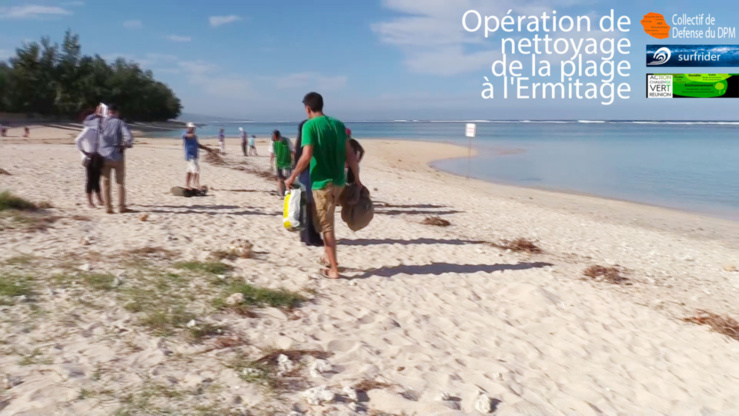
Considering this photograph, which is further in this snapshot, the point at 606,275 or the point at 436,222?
the point at 436,222

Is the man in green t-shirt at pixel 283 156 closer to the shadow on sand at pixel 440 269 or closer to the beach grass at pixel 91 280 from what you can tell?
the shadow on sand at pixel 440 269

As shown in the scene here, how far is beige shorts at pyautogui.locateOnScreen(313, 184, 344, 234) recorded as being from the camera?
18.9 ft

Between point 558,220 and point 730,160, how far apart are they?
2654cm

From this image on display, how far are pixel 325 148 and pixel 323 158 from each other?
0.33ft

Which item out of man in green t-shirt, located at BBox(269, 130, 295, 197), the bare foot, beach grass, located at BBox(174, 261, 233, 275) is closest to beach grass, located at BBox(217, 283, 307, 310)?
beach grass, located at BBox(174, 261, 233, 275)

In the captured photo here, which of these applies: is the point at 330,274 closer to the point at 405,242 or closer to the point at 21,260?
the point at 405,242

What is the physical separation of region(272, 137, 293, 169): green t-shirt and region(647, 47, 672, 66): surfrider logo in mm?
13313

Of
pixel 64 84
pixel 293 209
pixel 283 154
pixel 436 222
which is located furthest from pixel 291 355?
pixel 64 84

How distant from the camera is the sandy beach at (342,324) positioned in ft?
11.6

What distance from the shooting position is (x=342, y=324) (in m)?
4.84

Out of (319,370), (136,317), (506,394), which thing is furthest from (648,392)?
(136,317)

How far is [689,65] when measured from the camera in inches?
762

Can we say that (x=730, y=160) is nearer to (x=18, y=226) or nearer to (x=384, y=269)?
(x=384, y=269)

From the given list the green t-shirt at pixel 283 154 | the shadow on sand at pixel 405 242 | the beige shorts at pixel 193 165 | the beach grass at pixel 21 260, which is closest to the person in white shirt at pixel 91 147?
the beige shorts at pixel 193 165
